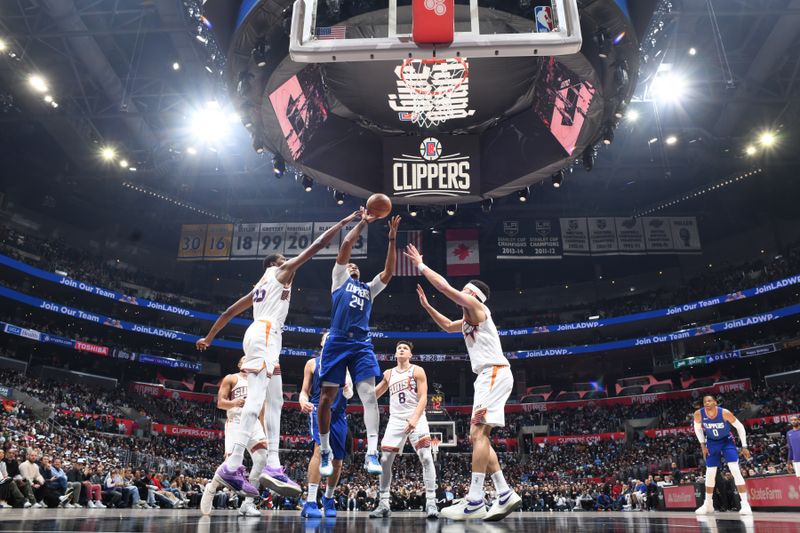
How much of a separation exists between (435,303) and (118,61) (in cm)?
2480

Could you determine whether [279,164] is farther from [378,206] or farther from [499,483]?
[499,483]

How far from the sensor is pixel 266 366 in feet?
17.6

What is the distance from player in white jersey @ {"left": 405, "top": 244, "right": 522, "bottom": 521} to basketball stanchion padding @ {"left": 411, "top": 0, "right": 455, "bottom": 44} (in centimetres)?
220

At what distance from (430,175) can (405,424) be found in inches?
232

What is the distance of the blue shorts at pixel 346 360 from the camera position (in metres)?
5.87

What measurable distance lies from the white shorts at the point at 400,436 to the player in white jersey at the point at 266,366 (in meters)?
1.50

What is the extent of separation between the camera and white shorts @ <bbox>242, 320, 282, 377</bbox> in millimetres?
5320

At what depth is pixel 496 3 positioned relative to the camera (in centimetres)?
1002

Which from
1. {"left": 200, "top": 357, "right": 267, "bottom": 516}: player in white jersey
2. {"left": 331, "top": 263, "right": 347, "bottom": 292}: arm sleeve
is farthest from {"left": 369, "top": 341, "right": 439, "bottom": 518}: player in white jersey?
{"left": 200, "top": 357, "right": 267, "bottom": 516}: player in white jersey

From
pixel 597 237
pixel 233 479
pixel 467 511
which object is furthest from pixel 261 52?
pixel 597 237

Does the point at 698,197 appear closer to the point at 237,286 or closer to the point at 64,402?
the point at 237,286

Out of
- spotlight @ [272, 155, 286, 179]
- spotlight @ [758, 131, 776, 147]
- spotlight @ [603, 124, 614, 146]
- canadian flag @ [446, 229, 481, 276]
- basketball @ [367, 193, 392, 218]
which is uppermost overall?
spotlight @ [758, 131, 776, 147]

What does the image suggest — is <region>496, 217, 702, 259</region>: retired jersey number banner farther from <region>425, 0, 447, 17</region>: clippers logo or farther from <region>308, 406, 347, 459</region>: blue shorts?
<region>425, 0, 447, 17</region>: clippers logo

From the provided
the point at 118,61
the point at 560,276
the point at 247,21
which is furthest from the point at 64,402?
the point at 560,276
